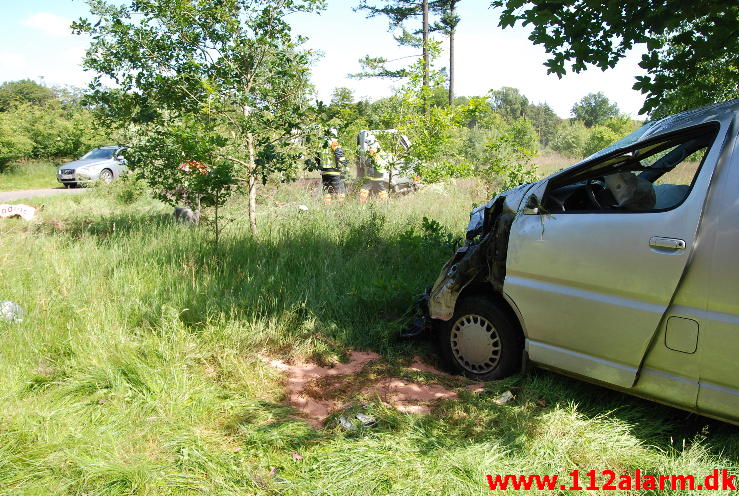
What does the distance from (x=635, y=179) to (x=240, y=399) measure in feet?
9.86

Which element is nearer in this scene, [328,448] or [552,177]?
[328,448]

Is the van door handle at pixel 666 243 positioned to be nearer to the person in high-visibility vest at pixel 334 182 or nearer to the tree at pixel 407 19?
the person in high-visibility vest at pixel 334 182

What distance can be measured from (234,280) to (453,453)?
325 centimetres

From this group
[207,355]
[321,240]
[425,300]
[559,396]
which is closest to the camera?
[559,396]

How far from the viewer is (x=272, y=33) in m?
6.86

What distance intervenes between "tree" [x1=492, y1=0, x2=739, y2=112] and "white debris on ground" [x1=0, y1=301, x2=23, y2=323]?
496cm

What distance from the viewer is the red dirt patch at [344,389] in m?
3.59

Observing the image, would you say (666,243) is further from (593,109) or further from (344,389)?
(593,109)

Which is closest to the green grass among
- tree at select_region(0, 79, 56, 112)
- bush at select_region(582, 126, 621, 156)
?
bush at select_region(582, 126, 621, 156)

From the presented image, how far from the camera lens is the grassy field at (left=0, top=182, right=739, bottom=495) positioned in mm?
2689

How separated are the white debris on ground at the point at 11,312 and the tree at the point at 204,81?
8.27 ft

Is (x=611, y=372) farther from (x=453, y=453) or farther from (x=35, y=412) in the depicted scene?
(x=35, y=412)

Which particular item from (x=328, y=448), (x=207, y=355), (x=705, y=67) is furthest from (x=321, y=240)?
(x=705, y=67)

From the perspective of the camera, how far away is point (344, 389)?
3.88 m
